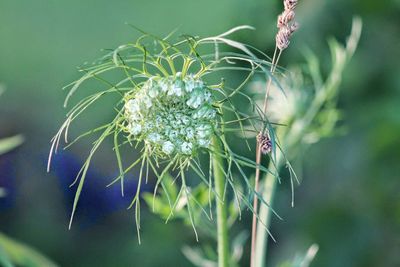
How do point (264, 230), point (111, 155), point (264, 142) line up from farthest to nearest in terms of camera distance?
point (111, 155) < point (264, 230) < point (264, 142)

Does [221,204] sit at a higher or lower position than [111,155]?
higher

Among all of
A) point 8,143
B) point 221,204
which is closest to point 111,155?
point 8,143

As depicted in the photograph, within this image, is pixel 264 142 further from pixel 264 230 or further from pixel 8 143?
pixel 8 143

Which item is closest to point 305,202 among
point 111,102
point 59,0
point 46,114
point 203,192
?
point 111,102

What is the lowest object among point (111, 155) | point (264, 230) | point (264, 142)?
point (111, 155)

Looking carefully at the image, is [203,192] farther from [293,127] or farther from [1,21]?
[1,21]

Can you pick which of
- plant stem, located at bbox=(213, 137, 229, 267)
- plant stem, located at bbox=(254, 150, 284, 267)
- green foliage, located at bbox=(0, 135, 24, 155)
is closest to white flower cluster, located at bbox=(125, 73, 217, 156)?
plant stem, located at bbox=(213, 137, 229, 267)

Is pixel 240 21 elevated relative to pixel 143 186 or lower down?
elevated
